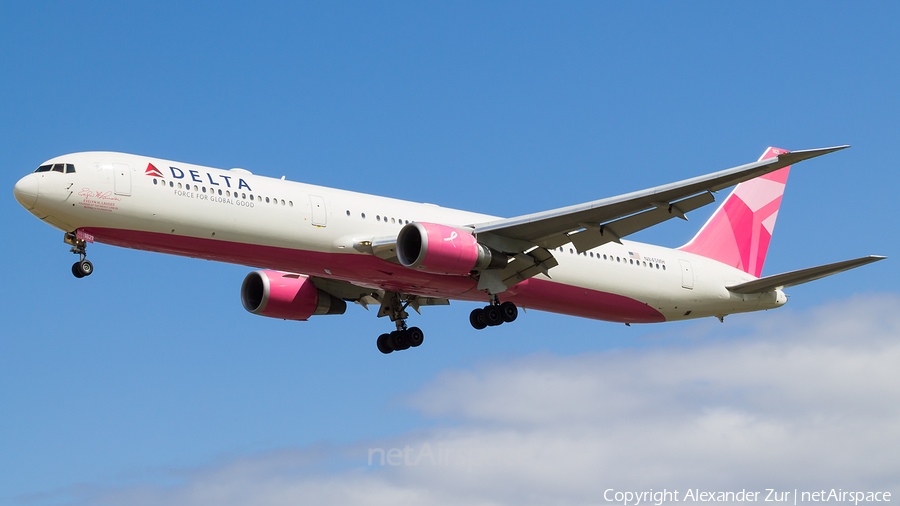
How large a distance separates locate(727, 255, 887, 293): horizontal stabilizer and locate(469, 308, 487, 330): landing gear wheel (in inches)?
404

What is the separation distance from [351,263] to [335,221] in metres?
1.34

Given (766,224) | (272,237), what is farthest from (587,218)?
(766,224)

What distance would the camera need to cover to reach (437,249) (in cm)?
2688

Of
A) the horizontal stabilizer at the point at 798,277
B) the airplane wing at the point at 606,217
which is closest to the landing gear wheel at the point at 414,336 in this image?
the airplane wing at the point at 606,217

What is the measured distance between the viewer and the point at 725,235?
3747 centimetres

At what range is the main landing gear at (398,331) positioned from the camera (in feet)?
111

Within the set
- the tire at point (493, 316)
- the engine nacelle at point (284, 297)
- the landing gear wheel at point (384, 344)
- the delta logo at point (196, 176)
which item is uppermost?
the engine nacelle at point (284, 297)

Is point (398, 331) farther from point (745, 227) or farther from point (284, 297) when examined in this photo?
point (745, 227)

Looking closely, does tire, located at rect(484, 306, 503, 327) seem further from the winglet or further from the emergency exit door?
the winglet

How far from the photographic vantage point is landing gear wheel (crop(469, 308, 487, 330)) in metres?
30.7

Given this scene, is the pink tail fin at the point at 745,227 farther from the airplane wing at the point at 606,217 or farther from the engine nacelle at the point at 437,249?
the engine nacelle at the point at 437,249

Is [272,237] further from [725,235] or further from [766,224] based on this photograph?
[766,224]

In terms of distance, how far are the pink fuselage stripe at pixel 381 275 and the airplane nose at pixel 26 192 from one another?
1.63m

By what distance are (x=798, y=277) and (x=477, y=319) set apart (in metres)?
11.0
